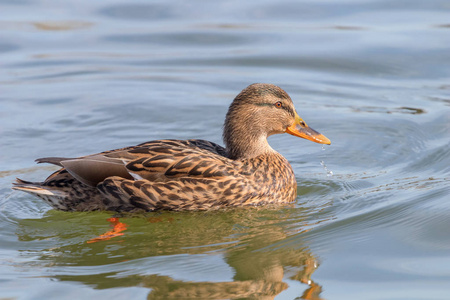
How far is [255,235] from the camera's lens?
24.1 ft

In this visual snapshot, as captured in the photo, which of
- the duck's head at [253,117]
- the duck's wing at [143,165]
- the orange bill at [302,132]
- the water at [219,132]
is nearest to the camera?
the water at [219,132]

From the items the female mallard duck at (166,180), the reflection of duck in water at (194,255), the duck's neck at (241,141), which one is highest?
the duck's neck at (241,141)

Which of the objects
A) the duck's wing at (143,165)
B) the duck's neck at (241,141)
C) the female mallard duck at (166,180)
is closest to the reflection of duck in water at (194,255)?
the female mallard duck at (166,180)

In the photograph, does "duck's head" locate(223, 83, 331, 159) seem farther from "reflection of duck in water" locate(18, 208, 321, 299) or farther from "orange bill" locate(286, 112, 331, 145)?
"reflection of duck in water" locate(18, 208, 321, 299)

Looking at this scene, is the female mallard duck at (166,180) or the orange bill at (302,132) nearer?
the female mallard duck at (166,180)

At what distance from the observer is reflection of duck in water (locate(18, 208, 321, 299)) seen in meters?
6.18

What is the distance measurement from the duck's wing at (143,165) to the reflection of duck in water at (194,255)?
430mm

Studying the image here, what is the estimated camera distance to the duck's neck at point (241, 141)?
27.3ft

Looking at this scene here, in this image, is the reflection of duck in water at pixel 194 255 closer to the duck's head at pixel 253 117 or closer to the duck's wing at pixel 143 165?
the duck's wing at pixel 143 165

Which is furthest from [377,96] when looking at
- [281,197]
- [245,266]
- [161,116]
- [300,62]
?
[245,266]

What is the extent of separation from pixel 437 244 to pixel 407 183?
175 cm

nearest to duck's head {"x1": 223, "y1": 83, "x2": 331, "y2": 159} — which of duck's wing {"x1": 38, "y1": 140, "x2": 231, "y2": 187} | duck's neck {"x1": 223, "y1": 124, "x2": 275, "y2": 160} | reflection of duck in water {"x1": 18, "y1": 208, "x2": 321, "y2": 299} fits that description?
duck's neck {"x1": 223, "y1": 124, "x2": 275, "y2": 160}

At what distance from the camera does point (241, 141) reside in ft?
27.4

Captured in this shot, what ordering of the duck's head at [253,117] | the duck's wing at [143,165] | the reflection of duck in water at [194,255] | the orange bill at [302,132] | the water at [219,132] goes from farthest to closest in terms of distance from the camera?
the orange bill at [302,132] < the duck's head at [253,117] < the duck's wing at [143,165] < the water at [219,132] < the reflection of duck in water at [194,255]
